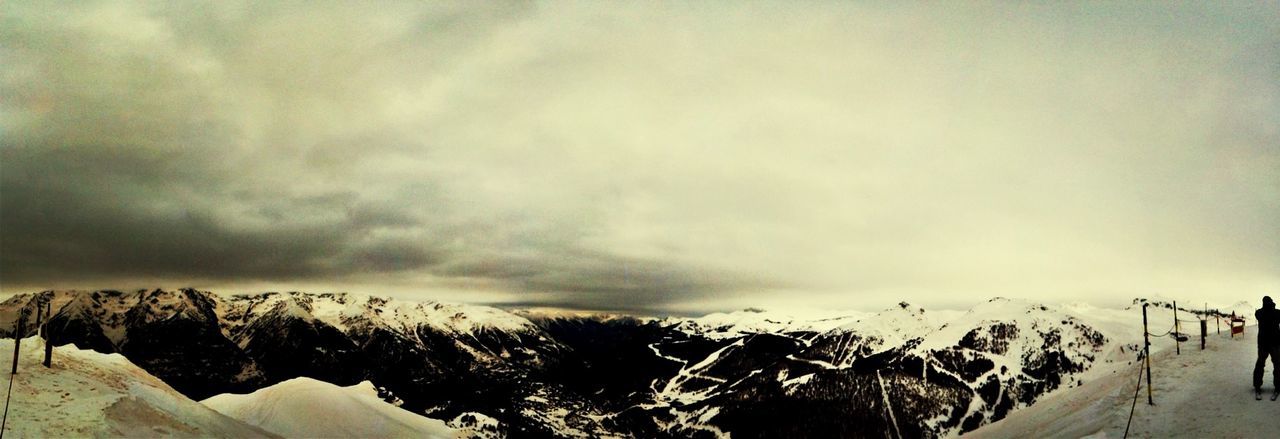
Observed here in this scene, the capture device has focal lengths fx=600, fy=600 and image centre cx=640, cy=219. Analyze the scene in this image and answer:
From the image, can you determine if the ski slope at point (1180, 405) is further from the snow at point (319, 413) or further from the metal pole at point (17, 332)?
the snow at point (319, 413)

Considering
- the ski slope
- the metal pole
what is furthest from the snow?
the ski slope

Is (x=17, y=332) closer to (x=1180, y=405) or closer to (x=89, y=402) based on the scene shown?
(x=89, y=402)

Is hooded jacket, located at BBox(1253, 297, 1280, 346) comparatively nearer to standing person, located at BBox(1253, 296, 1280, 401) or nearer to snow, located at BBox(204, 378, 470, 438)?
standing person, located at BBox(1253, 296, 1280, 401)

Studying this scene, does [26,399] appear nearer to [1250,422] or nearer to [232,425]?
[232,425]

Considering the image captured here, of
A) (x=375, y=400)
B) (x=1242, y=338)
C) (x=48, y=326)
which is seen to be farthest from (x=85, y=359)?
(x=1242, y=338)

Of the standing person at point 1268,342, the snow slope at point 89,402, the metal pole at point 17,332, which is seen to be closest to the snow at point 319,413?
the snow slope at point 89,402

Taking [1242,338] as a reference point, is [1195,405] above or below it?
below
